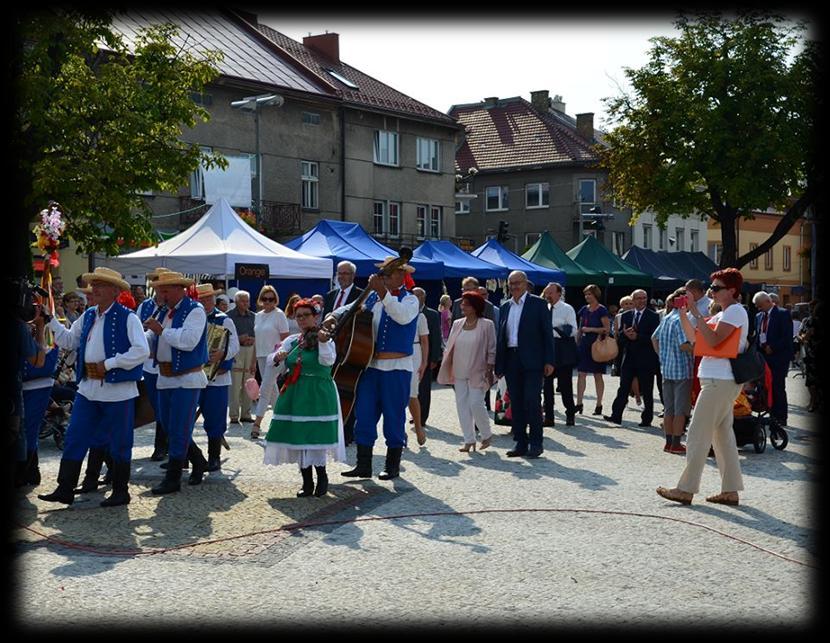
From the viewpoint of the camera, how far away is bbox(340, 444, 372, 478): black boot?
9727mm

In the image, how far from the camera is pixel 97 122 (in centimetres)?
1706

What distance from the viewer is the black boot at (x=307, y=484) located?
866cm

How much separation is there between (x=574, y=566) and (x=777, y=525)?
2089 millimetres

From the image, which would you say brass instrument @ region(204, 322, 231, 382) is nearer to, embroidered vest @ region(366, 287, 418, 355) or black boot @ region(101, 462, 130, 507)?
embroidered vest @ region(366, 287, 418, 355)

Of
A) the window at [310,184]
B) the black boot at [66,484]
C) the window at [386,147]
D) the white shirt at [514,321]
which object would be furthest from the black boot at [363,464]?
the window at [386,147]

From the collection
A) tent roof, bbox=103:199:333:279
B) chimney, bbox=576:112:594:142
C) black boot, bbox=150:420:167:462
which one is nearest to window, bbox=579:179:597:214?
chimney, bbox=576:112:594:142

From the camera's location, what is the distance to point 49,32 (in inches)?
618

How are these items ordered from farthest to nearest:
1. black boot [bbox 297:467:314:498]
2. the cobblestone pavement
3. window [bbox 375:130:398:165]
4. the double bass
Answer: window [bbox 375:130:398:165]
the double bass
black boot [bbox 297:467:314:498]
the cobblestone pavement

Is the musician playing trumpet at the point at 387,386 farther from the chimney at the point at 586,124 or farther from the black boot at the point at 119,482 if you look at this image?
the chimney at the point at 586,124

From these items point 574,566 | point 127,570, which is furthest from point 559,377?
point 127,570

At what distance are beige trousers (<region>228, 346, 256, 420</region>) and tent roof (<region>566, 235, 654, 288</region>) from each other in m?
18.9

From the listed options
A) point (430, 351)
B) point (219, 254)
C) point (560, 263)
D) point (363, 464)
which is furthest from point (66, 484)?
point (560, 263)

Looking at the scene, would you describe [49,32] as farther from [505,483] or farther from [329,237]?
[505,483]

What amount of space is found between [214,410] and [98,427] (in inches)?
75.3
